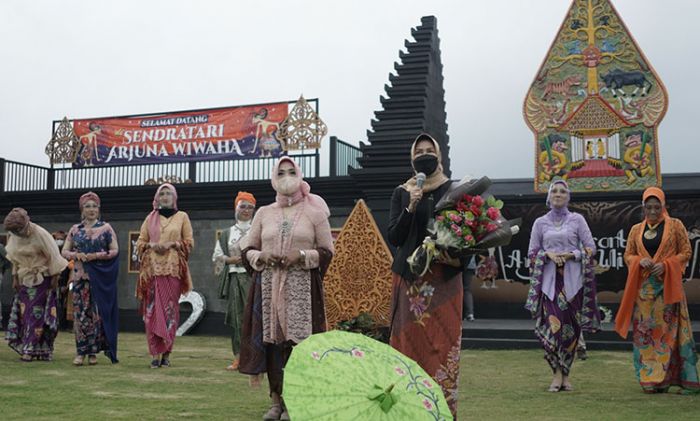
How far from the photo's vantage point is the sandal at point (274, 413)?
17.0ft

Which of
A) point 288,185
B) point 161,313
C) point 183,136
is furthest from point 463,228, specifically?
point 183,136

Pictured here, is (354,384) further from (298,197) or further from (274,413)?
(298,197)

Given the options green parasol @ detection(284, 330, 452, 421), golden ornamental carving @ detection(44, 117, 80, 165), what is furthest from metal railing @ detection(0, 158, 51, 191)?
green parasol @ detection(284, 330, 452, 421)

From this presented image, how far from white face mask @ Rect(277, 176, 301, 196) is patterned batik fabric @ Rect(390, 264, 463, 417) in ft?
4.65

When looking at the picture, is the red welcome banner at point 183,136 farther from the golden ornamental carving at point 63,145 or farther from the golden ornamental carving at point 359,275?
the golden ornamental carving at point 359,275

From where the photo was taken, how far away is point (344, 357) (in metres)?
2.99

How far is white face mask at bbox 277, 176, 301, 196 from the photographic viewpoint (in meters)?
5.53

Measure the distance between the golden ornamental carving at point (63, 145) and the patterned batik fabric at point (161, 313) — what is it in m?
9.50

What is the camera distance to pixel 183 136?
16.4 metres

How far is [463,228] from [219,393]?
9.75 ft

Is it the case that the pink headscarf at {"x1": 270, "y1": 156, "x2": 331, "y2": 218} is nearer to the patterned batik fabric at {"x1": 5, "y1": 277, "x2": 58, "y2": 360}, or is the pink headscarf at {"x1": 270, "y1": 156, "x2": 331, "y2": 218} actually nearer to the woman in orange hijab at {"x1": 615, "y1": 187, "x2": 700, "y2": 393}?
the woman in orange hijab at {"x1": 615, "y1": 187, "x2": 700, "y2": 393}

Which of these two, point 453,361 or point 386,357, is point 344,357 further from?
point 453,361

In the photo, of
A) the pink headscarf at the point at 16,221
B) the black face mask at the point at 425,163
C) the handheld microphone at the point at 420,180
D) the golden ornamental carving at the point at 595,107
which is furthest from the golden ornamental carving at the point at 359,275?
the golden ornamental carving at the point at 595,107

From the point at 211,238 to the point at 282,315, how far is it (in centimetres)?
939
